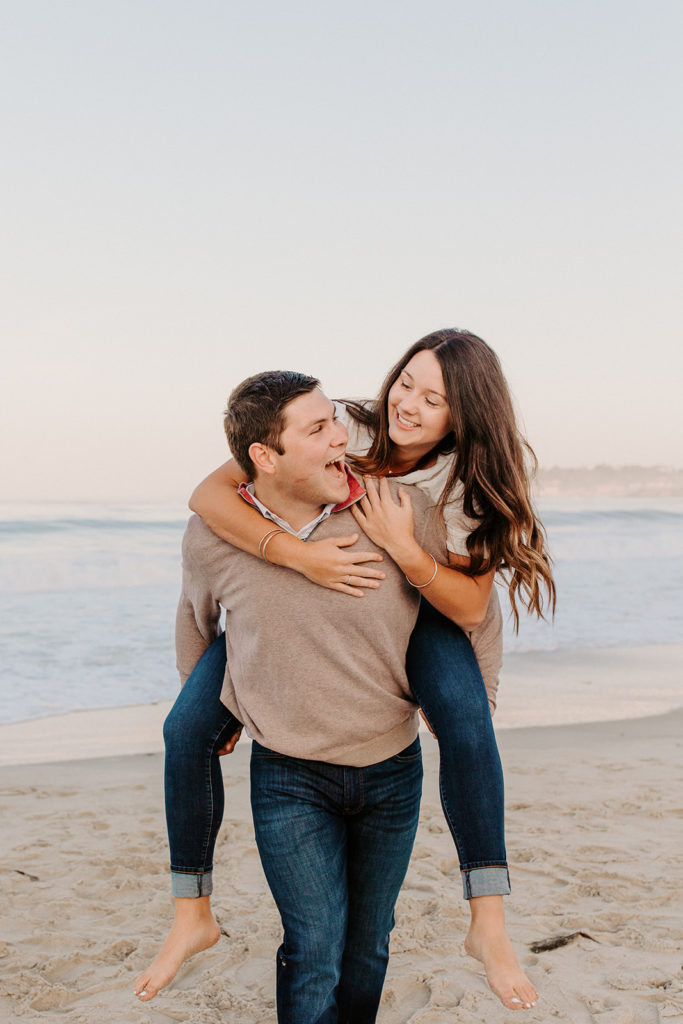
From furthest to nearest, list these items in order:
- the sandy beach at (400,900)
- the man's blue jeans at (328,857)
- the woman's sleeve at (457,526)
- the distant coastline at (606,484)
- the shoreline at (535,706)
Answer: the distant coastline at (606,484)
the shoreline at (535,706)
the sandy beach at (400,900)
the woman's sleeve at (457,526)
the man's blue jeans at (328,857)

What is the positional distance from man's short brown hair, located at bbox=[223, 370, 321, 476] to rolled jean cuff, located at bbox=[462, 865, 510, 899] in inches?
44.0

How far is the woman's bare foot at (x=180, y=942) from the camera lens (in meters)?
2.42

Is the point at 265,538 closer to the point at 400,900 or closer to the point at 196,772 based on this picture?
the point at 196,772

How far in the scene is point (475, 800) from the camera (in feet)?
7.34

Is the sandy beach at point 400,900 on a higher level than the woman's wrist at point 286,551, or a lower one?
lower

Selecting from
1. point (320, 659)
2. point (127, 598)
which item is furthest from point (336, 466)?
point (127, 598)

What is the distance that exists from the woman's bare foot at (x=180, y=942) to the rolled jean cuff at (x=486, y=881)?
0.73m

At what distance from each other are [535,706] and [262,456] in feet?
19.2

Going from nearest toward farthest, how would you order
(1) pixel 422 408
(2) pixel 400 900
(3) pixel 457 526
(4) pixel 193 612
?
(3) pixel 457 526
(4) pixel 193 612
(1) pixel 422 408
(2) pixel 400 900

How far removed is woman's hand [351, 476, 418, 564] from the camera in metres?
2.21

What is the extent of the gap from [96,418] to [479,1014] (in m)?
21.5

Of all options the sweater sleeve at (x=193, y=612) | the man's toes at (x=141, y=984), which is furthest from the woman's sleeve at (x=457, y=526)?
the man's toes at (x=141, y=984)

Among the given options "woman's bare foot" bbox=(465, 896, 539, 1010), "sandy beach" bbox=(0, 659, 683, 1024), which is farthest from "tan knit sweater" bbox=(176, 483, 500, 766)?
"sandy beach" bbox=(0, 659, 683, 1024)

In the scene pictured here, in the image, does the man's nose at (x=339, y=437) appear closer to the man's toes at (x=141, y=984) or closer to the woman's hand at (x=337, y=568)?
the woman's hand at (x=337, y=568)
